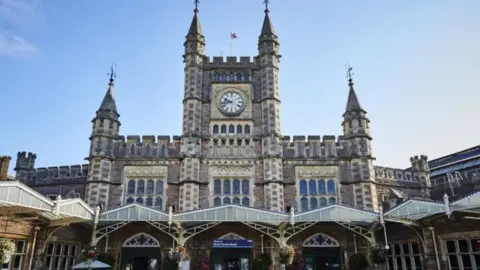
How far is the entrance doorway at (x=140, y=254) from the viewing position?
25.0 metres

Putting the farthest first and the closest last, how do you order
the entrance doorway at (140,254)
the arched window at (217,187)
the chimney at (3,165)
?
the arched window at (217,187), the entrance doorway at (140,254), the chimney at (3,165)

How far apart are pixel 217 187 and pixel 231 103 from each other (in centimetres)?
685

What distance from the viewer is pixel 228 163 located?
92.2ft

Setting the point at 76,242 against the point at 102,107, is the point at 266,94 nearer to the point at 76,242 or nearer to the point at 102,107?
the point at 102,107

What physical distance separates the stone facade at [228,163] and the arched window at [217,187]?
0.07m

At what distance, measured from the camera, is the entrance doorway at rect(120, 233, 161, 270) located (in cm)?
2505

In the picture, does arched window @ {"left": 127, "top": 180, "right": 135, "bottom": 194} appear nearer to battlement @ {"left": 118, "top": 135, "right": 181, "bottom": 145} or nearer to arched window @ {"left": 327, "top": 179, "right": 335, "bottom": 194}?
battlement @ {"left": 118, "top": 135, "right": 181, "bottom": 145}

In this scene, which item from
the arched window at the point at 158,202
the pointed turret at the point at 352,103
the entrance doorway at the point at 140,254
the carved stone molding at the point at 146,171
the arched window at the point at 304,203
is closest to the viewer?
the entrance doorway at the point at 140,254

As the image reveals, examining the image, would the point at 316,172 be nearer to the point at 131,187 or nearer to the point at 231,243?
the point at 231,243

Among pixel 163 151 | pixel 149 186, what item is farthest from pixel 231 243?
pixel 163 151

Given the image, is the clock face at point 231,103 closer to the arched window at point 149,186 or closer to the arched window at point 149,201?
the arched window at point 149,186

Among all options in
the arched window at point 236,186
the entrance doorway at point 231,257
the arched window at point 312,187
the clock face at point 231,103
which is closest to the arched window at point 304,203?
the arched window at point 312,187

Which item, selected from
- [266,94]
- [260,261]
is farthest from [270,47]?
[260,261]

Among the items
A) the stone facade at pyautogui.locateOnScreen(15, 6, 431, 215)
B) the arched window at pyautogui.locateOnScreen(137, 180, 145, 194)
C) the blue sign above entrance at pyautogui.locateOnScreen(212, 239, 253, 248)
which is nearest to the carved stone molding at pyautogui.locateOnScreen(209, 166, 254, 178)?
the stone facade at pyautogui.locateOnScreen(15, 6, 431, 215)
